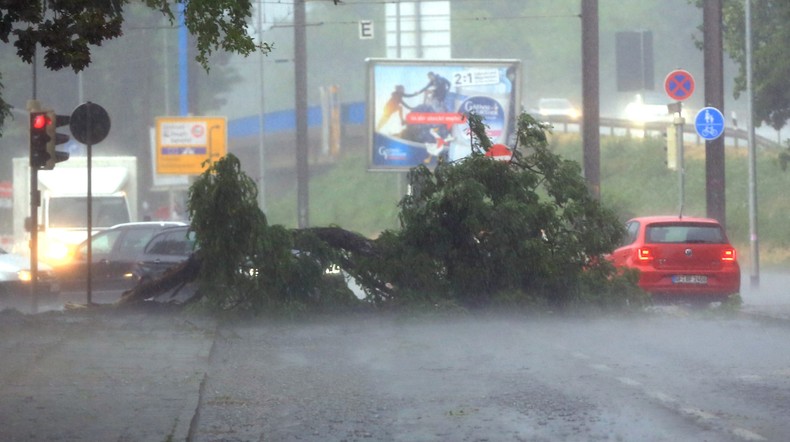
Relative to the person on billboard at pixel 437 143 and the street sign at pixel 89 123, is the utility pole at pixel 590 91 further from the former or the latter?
the person on billboard at pixel 437 143

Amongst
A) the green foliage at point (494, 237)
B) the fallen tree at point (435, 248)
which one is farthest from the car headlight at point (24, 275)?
the green foliage at point (494, 237)

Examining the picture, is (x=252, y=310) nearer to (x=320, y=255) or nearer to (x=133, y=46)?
(x=320, y=255)

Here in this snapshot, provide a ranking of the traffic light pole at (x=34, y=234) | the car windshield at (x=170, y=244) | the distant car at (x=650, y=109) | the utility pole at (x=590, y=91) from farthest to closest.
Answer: the distant car at (x=650, y=109) < the utility pole at (x=590, y=91) < the car windshield at (x=170, y=244) < the traffic light pole at (x=34, y=234)

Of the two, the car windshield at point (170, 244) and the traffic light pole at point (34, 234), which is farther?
the car windshield at point (170, 244)

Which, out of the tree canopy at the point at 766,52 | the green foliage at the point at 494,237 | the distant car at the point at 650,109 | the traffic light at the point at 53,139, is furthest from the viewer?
the distant car at the point at 650,109

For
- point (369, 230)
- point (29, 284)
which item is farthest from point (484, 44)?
point (29, 284)

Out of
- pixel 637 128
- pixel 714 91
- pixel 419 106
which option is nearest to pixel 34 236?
pixel 714 91

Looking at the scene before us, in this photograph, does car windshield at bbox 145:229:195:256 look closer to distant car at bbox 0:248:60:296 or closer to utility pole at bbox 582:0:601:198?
distant car at bbox 0:248:60:296

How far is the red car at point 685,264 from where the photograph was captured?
22219 millimetres

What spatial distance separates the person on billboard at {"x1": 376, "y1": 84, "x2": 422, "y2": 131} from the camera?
43844 mm

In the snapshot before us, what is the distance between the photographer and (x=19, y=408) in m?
9.98

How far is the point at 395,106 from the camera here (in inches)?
1730

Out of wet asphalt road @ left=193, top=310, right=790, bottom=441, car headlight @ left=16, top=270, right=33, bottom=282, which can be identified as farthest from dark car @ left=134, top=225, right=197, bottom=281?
wet asphalt road @ left=193, top=310, right=790, bottom=441

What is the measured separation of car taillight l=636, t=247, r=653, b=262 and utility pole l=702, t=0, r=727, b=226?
17.2ft
